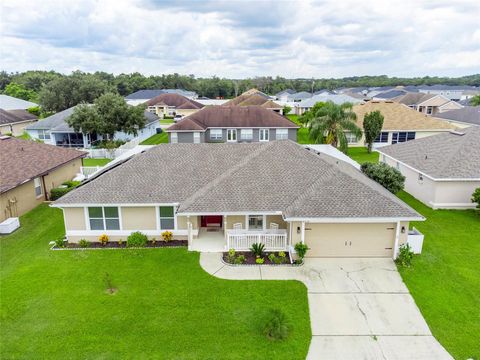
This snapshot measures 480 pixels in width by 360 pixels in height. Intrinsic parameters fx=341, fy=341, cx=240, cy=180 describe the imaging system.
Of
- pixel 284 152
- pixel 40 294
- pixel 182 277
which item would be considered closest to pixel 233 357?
pixel 182 277

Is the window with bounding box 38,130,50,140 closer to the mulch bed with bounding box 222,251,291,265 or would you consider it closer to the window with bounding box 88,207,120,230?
the window with bounding box 88,207,120,230

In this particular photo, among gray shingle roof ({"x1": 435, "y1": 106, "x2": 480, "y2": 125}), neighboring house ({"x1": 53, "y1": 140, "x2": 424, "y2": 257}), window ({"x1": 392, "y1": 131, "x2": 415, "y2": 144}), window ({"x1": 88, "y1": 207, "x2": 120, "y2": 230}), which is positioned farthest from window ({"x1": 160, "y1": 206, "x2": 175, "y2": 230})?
gray shingle roof ({"x1": 435, "y1": 106, "x2": 480, "y2": 125})

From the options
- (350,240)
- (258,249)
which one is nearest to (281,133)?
(350,240)

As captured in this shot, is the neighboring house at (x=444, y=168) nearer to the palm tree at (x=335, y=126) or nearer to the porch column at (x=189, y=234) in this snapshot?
the palm tree at (x=335, y=126)

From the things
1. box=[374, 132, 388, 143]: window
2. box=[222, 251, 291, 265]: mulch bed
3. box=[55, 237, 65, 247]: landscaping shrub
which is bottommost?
box=[222, 251, 291, 265]: mulch bed

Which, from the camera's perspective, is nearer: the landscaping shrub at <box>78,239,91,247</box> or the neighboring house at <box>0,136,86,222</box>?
the landscaping shrub at <box>78,239,91,247</box>

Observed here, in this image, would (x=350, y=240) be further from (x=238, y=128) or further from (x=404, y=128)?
(x=404, y=128)

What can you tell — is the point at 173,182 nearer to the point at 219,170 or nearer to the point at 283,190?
the point at 219,170
